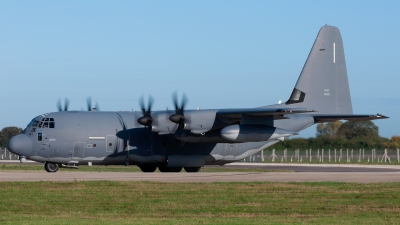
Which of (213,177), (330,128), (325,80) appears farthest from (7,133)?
(213,177)

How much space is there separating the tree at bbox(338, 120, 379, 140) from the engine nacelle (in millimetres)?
31574

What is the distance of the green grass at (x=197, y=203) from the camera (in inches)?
600

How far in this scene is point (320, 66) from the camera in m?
38.7

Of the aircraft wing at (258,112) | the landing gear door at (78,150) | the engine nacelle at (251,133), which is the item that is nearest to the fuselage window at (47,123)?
the landing gear door at (78,150)

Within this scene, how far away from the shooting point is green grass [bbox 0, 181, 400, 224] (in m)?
15.2

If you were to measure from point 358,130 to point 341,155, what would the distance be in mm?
8079

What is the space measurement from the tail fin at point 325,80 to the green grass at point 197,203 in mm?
14595

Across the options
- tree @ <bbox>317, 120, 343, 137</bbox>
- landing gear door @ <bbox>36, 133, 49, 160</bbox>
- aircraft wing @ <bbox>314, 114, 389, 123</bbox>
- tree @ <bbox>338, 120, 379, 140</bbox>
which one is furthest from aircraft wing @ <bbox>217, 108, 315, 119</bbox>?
tree @ <bbox>317, 120, 343, 137</bbox>

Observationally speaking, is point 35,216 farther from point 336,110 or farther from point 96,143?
point 336,110

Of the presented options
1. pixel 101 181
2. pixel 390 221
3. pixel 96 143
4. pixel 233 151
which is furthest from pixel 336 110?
pixel 390 221

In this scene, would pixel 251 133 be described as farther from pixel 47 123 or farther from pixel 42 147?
pixel 42 147

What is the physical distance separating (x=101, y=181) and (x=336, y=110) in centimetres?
1838

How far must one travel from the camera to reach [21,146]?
33.0 metres

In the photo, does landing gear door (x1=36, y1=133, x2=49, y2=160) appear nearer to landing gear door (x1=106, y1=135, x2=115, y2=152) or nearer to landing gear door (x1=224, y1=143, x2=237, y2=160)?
landing gear door (x1=106, y1=135, x2=115, y2=152)
